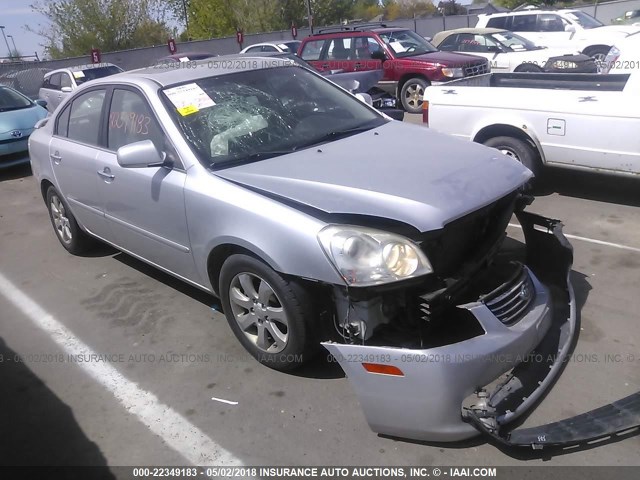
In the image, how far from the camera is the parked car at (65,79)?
13172mm

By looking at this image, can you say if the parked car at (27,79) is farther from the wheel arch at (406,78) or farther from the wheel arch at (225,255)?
the wheel arch at (225,255)

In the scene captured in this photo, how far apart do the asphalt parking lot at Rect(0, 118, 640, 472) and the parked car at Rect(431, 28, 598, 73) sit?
24.9ft

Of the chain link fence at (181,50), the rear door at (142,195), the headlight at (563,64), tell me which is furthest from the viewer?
the chain link fence at (181,50)

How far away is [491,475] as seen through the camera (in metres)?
2.69

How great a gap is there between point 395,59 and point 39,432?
33.3ft

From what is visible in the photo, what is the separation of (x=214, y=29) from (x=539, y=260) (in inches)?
1585

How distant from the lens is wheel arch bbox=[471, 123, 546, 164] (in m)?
5.89

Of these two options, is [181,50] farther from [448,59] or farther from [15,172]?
[448,59]

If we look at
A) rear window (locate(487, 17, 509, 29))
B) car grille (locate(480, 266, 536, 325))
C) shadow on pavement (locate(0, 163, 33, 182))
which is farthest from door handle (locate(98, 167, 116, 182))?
rear window (locate(487, 17, 509, 29))

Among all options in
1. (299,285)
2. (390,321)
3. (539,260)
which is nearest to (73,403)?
(299,285)

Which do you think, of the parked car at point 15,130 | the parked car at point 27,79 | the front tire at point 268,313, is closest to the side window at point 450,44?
the parked car at point 15,130

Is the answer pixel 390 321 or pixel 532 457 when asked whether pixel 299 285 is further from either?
pixel 532 457

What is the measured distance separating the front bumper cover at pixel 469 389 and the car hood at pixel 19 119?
8893 millimetres

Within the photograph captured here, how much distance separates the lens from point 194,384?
11.7 ft
